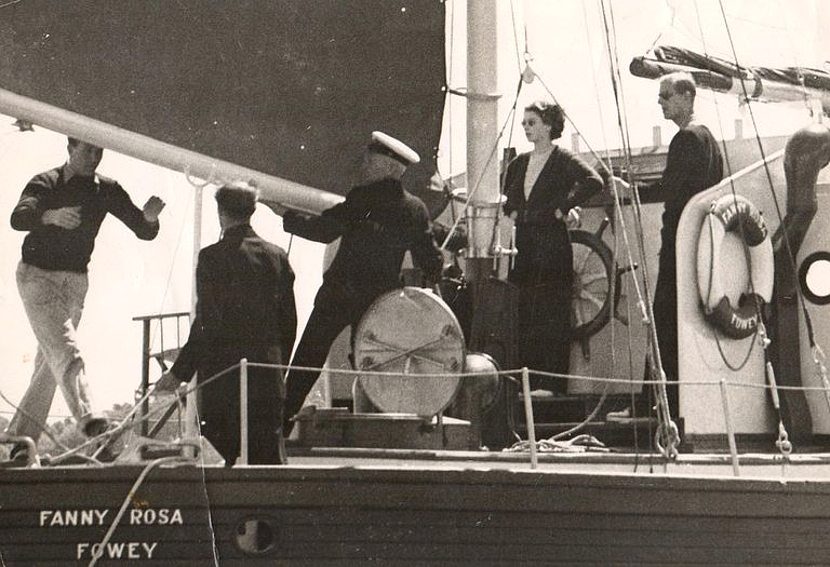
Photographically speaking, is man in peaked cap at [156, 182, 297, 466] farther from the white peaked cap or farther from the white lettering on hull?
the white peaked cap

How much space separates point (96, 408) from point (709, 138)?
127 inches

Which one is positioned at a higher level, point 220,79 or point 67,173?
point 220,79

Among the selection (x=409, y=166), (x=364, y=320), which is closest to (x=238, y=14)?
(x=409, y=166)

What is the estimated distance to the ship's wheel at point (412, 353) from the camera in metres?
7.00

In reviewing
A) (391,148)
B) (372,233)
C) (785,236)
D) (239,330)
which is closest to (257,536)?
(239,330)

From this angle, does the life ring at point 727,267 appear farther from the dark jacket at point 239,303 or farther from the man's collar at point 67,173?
the man's collar at point 67,173

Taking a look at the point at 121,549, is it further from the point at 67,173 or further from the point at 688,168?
the point at 688,168

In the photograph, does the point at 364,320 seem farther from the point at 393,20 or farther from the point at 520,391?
the point at 393,20

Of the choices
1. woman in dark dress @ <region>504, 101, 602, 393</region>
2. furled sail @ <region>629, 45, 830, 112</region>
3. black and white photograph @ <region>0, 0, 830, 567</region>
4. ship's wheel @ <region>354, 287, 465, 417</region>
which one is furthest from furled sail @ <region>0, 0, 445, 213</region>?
furled sail @ <region>629, 45, 830, 112</region>

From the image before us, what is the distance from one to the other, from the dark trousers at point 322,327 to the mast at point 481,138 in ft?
2.29

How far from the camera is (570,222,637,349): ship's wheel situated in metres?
7.88

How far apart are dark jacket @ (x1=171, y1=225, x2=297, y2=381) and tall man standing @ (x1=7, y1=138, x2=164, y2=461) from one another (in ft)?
1.63

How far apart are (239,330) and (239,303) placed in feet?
0.38

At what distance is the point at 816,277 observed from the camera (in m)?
8.48
